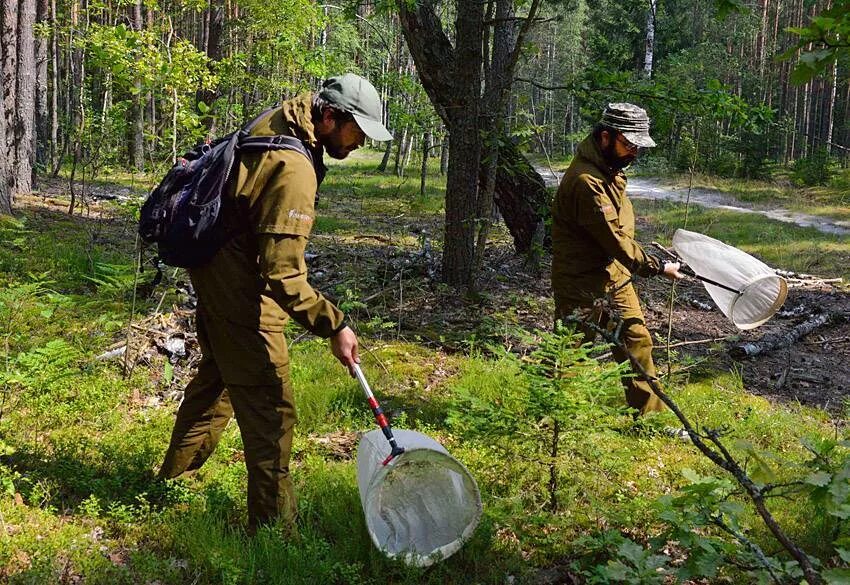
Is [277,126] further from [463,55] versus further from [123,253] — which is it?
[123,253]

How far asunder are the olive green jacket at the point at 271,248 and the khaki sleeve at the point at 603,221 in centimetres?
197

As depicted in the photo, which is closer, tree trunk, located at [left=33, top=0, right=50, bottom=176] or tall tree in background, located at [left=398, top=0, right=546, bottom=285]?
tall tree in background, located at [left=398, top=0, right=546, bottom=285]

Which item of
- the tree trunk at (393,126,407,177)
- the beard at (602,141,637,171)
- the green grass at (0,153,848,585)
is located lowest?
the green grass at (0,153,848,585)

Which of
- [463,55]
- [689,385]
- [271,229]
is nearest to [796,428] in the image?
[689,385]

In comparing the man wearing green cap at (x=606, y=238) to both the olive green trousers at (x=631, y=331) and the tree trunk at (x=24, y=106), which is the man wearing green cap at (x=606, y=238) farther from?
the tree trunk at (x=24, y=106)

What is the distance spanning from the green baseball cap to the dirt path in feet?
36.8

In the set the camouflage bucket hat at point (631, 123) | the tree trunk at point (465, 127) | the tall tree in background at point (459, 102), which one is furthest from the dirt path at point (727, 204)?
the camouflage bucket hat at point (631, 123)

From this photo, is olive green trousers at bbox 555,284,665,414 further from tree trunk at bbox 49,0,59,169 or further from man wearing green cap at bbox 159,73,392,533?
tree trunk at bbox 49,0,59,169

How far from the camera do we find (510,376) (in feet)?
18.5

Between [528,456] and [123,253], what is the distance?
703 cm

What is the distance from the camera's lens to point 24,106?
46.2ft

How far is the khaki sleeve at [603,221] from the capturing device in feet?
15.2

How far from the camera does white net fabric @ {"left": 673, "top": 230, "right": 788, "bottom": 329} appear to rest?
4.63 meters

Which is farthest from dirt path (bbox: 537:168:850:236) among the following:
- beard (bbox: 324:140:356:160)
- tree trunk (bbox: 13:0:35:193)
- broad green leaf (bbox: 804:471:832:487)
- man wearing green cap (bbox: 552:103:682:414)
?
broad green leaf (bbox: 804:471:832:487)
